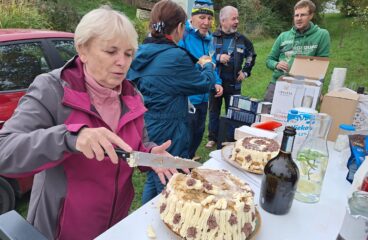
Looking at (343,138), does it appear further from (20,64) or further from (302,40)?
(20,64)

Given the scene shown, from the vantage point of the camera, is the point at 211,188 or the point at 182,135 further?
the point at 182,135

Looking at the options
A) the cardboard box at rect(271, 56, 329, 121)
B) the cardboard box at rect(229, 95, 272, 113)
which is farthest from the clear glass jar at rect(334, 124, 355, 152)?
the cardboard box at rect(229, 95, 272, 113)

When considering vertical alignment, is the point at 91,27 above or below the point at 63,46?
above

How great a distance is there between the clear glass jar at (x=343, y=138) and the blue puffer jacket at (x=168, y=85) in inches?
45.7

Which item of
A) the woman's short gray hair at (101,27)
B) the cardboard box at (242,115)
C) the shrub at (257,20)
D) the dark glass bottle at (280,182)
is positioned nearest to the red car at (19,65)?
the woman's short gray hair at (101,27)

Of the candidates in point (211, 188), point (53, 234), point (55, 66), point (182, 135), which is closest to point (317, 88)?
point (182, 135)

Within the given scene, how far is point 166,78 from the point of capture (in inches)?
101

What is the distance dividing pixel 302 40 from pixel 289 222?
10.7ft

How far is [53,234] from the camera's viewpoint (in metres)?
1.55

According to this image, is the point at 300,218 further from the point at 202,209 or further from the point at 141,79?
the point at 141,79

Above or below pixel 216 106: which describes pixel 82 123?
above

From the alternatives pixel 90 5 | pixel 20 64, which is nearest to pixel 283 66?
pixel 20 64

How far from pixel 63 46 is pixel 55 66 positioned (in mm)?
341

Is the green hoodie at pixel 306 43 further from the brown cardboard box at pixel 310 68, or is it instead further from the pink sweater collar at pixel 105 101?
the pink sweater collar at pixel 105 101
